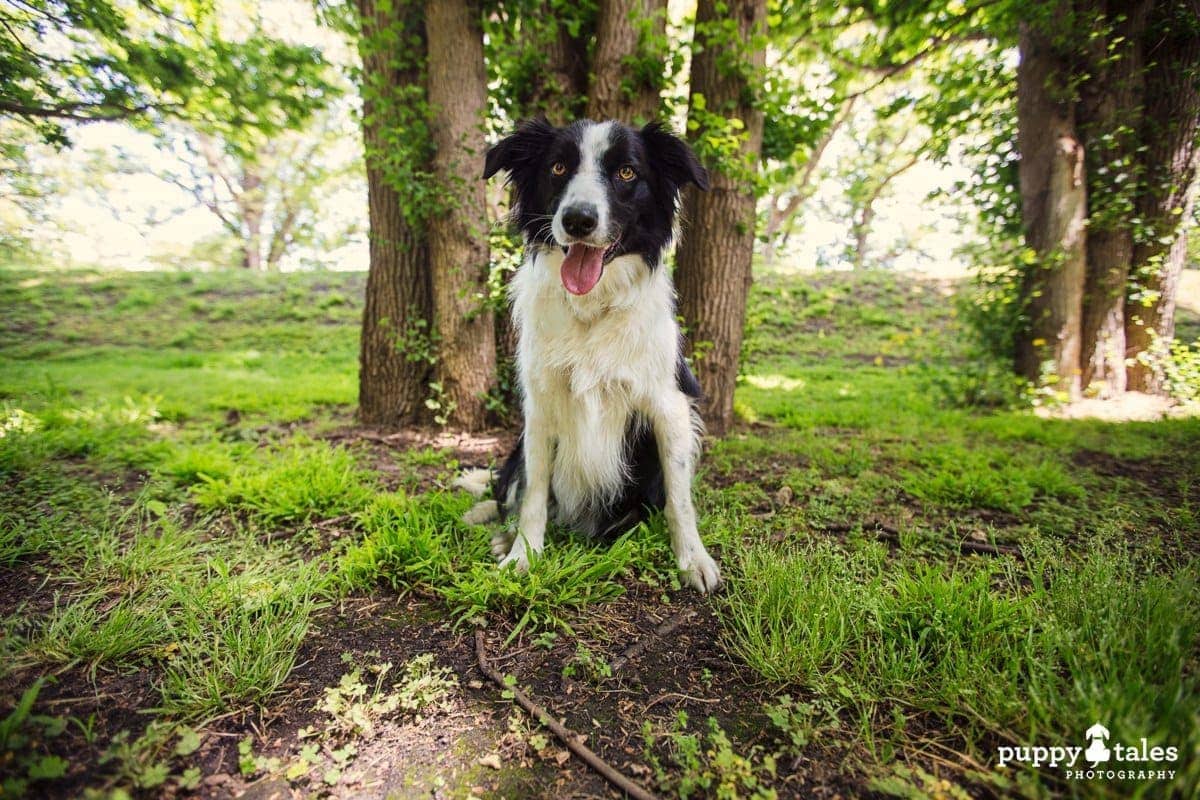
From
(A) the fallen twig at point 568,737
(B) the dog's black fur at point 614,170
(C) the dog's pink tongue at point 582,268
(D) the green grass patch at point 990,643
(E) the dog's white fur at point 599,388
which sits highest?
(B) the dog's black fur at point 614,170

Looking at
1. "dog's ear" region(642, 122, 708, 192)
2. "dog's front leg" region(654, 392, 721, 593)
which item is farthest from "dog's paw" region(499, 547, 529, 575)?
"dog's ear" region(642, 122, 708, 192)

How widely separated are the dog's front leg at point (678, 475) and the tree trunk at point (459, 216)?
2495mm

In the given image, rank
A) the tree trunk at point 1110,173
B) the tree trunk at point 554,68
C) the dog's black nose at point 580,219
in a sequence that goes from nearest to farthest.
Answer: the dog's black nose at point 580,219 → the tree trunk at point 554,68 → the tree trunk at point 1110,173

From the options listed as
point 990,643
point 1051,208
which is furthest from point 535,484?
point 1051,208

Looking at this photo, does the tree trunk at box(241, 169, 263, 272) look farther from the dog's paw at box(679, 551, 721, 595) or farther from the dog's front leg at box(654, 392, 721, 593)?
the dog's paw at box(679, 551, 721, 595)

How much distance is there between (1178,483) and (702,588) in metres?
3.45

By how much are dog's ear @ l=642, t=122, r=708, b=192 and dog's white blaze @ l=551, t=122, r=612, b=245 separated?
0.25 m

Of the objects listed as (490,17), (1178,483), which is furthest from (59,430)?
(1178,483)

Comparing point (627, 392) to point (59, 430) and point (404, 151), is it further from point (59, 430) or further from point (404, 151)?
point (59, 430)

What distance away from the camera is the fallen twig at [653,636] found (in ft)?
6.35

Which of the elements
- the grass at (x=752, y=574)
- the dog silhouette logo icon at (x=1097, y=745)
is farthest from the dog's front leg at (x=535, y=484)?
the dog silhouette logo icon at (x=1097, y=745)

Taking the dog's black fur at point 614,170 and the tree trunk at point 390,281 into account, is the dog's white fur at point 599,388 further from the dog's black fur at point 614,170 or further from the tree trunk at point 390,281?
the tree trunk at point 390,281

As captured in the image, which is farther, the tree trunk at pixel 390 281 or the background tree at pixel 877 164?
the background tree at pixel 877 164

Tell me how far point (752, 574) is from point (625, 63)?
392 centimetres
